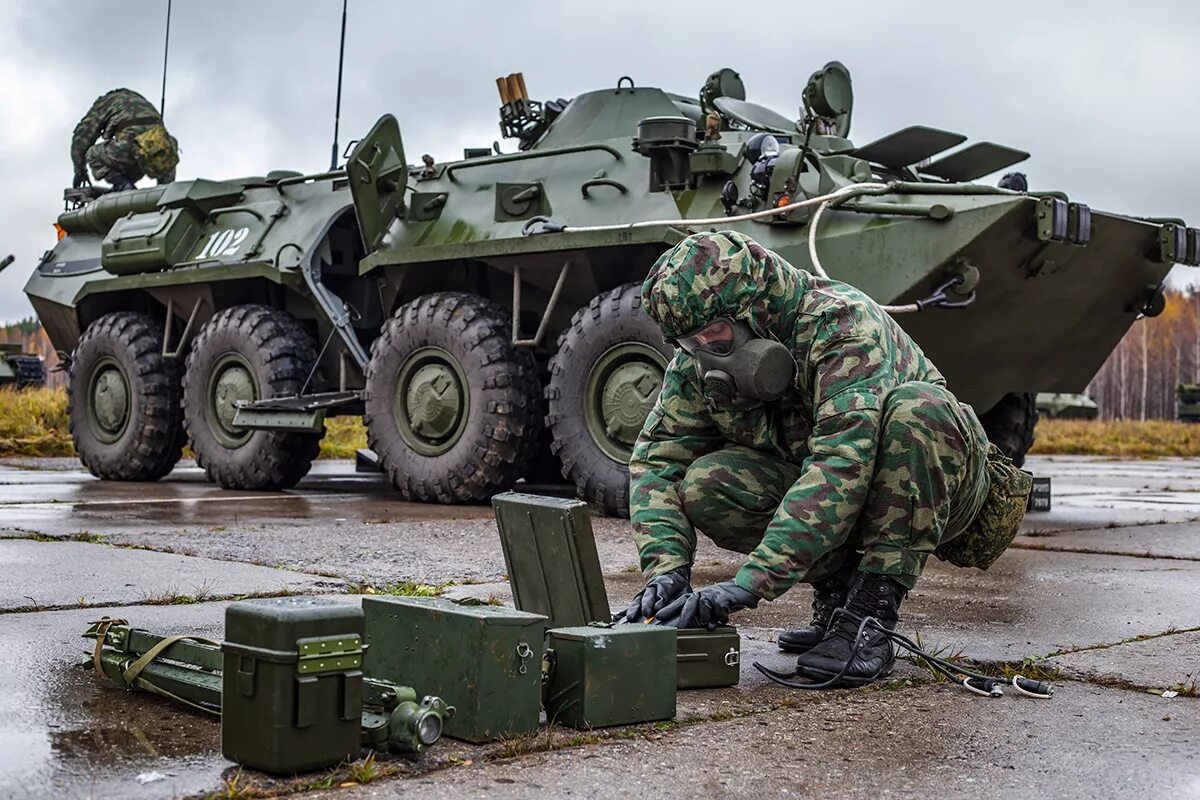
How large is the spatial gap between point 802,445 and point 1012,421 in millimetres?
5759

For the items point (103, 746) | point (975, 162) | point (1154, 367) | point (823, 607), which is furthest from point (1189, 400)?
point (1154, 367)

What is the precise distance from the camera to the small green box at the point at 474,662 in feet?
8.20

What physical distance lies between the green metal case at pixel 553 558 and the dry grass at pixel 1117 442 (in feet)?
56.1

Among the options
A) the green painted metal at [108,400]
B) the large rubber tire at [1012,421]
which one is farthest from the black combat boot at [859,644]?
the green painted metal at [108,400]

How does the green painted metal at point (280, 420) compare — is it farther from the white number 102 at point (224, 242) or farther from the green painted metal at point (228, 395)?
the white number 102 at point (224, 242)

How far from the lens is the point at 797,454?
3.46 meters

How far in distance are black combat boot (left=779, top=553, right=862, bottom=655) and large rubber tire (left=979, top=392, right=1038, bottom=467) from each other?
551 centimetres

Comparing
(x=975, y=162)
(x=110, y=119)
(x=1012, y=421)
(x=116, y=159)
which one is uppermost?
(x=110, y=119)

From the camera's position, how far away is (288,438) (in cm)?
966

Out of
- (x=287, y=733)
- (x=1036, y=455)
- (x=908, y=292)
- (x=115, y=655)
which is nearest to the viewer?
(x=287, y=733)

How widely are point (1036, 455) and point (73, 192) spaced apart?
12.1m

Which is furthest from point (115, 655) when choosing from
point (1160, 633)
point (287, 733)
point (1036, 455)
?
point (1036, 455)

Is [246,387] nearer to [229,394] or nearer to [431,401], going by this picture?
[229,394]

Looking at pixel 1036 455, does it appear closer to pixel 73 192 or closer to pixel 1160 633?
pixel 73 192
